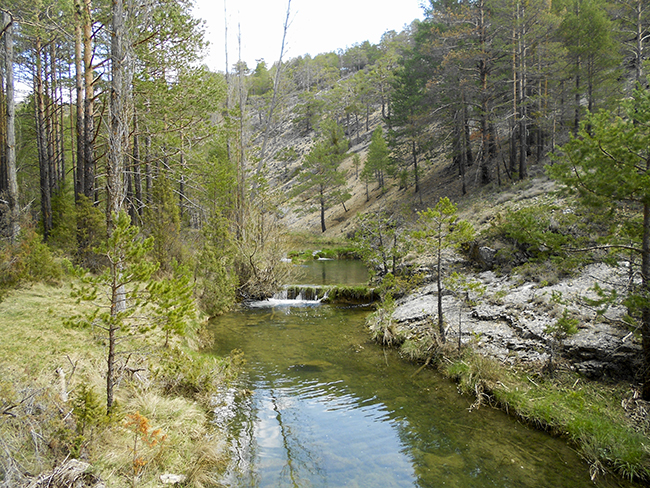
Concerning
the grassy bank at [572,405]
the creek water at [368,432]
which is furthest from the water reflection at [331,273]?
the grassy bank at [572,405]

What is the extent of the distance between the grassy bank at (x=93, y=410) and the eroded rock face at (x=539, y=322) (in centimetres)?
536

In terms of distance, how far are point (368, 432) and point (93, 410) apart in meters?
3.93

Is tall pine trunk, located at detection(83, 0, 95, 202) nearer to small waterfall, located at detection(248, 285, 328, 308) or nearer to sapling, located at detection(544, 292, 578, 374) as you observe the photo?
small waterfall, located at detection(248, 285, 328, 308)

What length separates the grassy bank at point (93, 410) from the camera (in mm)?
3482

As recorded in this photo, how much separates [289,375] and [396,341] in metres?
2.99

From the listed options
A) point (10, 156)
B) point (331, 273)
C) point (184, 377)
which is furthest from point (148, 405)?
point (331, 273)

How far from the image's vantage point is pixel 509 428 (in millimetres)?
5816

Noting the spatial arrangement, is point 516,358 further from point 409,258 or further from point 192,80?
point 192,80

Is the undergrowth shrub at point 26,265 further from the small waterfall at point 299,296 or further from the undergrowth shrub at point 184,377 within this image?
the small waterfall at point 299,296

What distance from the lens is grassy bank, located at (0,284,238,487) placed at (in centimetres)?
348

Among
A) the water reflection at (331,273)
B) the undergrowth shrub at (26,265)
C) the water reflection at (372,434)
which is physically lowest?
the water reflection at (372,434)

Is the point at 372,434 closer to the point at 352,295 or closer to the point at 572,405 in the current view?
the point at 572,405

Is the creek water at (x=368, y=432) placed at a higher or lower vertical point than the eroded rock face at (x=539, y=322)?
lower

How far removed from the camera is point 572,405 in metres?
5.71
